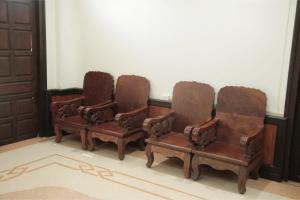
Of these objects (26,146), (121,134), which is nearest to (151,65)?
(121,134)

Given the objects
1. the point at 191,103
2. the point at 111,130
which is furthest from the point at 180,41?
the point at 111,130

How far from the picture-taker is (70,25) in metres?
4.91

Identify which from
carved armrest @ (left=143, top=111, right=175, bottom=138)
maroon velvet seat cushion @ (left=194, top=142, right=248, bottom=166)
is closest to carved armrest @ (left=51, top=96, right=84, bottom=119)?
carved armrest @ (left=143, top=111, right=175, bottom=138)

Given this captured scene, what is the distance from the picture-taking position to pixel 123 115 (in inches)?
152

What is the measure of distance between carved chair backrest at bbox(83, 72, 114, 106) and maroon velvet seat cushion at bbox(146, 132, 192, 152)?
125 centimetres

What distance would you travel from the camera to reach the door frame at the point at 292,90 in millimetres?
3209

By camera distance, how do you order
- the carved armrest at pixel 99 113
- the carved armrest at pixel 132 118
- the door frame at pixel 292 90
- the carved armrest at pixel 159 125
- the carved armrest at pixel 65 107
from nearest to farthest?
1. the door frame at pixel 292 90
2. the carved armrest at pixel 159 125
3. the carved armrest at pixel 132 118
4. the carved armrest at pixel 99 113
5. the carved armrest at pixel 65 107

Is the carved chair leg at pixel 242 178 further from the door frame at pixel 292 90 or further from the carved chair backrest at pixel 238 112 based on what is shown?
the door frame at pixel 292 90

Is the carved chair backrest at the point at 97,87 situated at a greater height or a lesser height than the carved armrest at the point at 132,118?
greater

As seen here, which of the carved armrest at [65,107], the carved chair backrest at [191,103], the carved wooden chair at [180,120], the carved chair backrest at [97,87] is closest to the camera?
the carved wooden chair at [180,120]

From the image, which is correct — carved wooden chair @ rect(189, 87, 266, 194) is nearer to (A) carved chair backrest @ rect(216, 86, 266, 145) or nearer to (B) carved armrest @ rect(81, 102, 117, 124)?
(A) carved chair backrest @ rect(216, 86, 266, 145)

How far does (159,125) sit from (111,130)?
0.67 m

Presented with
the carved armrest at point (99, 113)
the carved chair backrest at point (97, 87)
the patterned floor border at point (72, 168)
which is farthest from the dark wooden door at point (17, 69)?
the carved armrest at point (99, 113)

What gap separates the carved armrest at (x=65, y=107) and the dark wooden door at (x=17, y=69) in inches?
19.4
